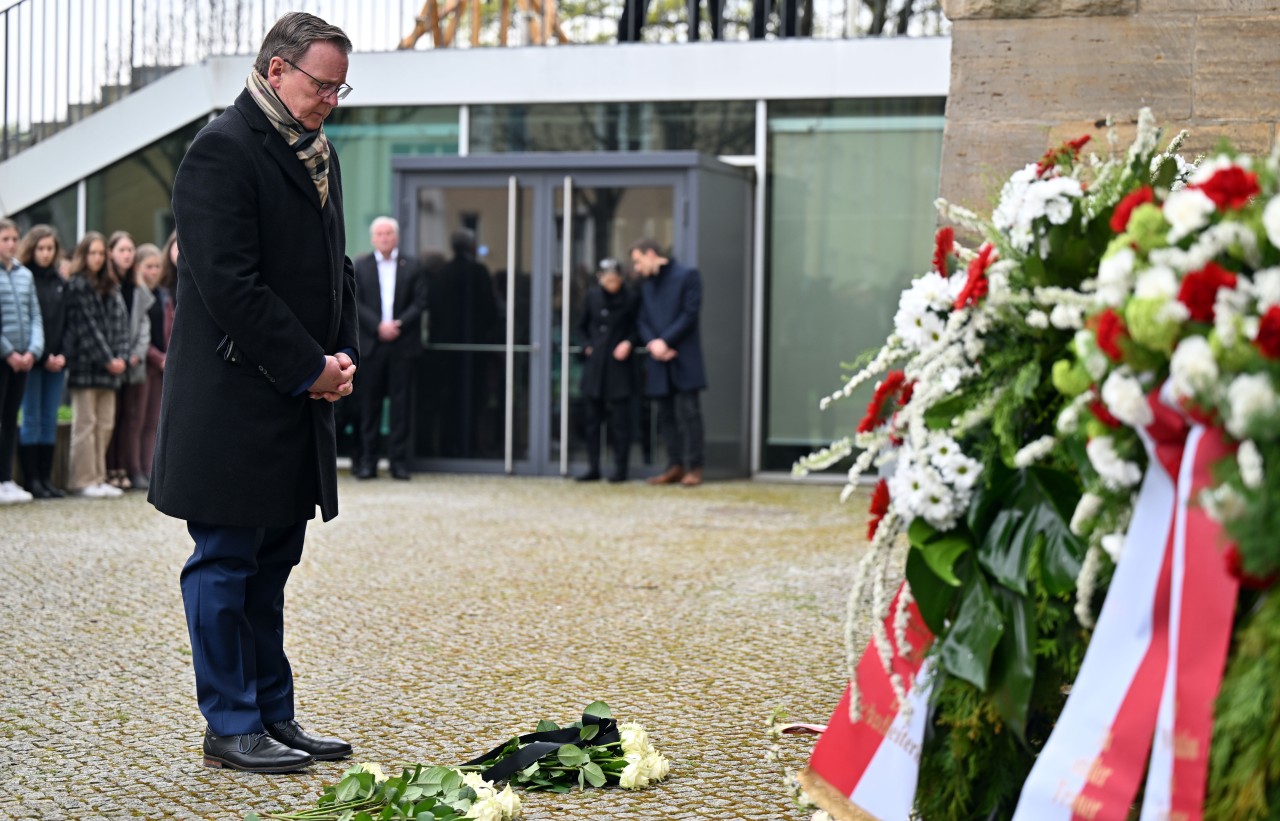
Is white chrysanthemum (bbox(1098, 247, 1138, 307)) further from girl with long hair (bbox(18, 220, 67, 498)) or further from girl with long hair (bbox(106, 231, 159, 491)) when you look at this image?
girl with long hair (bbox(106, 231, 159, 491))

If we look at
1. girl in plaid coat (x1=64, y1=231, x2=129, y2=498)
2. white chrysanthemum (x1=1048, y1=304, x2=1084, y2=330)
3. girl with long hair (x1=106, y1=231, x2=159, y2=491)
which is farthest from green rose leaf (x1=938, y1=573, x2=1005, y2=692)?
girl with long hair (x1=106, y1=231, x2=159, y2=491)

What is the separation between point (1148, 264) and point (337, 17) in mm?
15083

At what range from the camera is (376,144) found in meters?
15.7

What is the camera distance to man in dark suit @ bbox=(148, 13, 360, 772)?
4.37 meters

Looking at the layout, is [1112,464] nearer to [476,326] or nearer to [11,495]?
[11,495]

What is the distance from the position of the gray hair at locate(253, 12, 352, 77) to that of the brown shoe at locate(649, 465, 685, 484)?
9465 millimetres

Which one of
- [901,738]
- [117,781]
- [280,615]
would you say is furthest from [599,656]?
[901,738]

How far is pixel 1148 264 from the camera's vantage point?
8.64 ft

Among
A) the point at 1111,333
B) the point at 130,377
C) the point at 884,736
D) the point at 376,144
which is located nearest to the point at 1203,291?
the point at 1111,333

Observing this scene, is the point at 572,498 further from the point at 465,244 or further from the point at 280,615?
the point at 280,615

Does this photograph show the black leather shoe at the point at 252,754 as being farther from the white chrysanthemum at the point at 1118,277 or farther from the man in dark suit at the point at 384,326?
the man in dark suit at the point at 384,326

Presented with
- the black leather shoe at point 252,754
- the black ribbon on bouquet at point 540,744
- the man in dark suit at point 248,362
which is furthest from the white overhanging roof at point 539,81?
the black leather shoe at point 252,754

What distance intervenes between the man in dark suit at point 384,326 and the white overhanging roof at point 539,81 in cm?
199

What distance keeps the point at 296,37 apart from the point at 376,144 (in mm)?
11550
